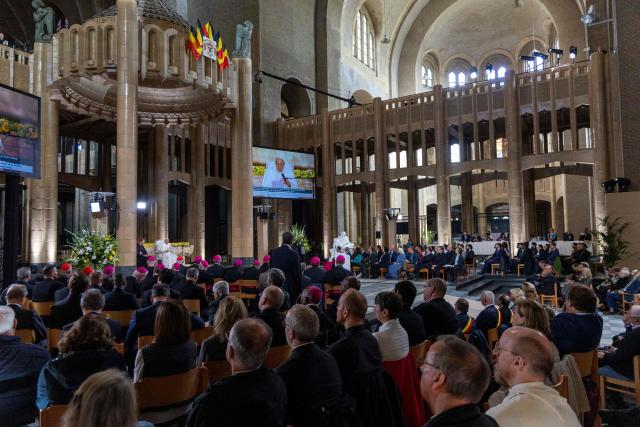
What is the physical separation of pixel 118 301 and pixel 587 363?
14.5 feet

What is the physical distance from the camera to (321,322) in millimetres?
4301

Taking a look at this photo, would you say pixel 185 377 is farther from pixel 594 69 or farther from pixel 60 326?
pixel 594 69

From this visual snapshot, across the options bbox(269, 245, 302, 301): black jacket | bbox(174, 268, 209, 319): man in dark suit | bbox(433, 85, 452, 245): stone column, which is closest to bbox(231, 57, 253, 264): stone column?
bbox(269, 245, 302, 301): black jacket

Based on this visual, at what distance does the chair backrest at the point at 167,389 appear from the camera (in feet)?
8.46

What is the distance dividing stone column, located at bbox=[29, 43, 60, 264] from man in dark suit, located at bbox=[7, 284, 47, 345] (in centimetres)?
862

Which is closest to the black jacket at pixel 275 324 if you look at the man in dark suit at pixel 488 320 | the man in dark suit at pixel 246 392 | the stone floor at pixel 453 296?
the man in dark suit at pixel 246 392

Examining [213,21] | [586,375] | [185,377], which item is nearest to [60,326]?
[185,377]

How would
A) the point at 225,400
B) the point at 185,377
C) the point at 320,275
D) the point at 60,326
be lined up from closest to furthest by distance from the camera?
the point at 225,400, the point at 185,377, the point at 60,326, the point at 320,275

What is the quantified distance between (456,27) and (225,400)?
33.5 metres

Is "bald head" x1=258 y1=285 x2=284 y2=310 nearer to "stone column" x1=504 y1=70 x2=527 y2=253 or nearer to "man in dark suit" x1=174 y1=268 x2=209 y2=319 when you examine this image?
"man in dark suit" x1=174 y1=268 x2=209 y2=319

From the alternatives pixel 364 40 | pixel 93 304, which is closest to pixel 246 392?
pixel 93 304

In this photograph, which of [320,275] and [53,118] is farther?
[53,118]

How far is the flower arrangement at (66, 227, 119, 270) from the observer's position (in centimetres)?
971

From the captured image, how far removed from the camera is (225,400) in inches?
78.9
